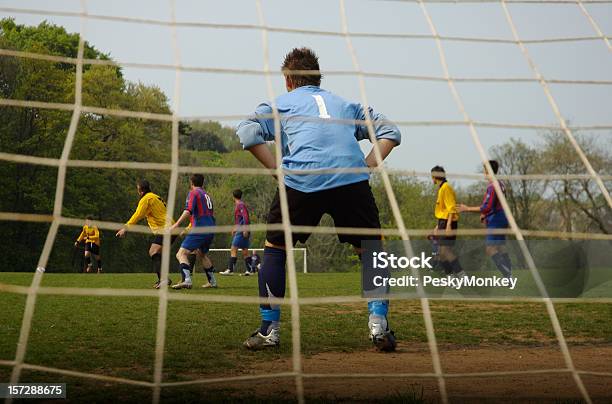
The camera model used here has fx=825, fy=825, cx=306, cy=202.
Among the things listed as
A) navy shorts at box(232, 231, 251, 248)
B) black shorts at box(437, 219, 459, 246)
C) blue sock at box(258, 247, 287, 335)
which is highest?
navy shorts at box(232, 231, 251, 248)

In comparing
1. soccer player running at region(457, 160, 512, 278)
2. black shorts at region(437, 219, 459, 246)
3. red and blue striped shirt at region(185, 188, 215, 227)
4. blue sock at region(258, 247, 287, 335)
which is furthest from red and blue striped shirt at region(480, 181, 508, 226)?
blue sock at region(258, 247, 287, 335)

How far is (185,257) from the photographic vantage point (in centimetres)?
1011

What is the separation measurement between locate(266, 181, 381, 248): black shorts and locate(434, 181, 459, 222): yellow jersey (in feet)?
18.9

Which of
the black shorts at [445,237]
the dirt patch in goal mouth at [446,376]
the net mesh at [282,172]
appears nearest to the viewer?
the net mesh at [282,172]

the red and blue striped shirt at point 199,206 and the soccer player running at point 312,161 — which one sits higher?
the red and blue striped shirt at point 199,206

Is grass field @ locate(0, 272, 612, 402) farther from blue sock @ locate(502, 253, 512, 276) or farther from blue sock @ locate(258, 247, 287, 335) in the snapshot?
blue sock @ locate(502, 253, 512, 276)

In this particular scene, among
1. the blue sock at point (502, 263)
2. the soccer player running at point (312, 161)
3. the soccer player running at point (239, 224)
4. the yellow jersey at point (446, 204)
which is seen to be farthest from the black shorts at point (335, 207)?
the soccer player running at point (239, 224)

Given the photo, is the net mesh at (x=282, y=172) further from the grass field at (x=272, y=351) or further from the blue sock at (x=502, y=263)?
the blue sock at (x=502, y=263)

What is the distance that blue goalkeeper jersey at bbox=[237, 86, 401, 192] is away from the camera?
451cm

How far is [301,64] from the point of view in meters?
4.82

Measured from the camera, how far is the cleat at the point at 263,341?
4.77 m

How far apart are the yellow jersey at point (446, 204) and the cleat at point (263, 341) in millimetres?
5844

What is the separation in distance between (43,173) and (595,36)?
2388cm

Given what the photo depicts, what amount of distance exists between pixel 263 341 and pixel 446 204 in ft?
19.8
